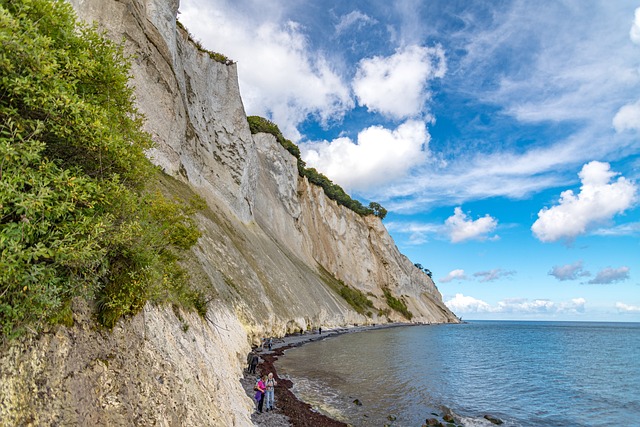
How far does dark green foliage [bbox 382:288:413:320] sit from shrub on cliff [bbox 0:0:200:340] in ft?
311

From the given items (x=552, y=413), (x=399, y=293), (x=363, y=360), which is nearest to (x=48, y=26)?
(x=552, y=413)

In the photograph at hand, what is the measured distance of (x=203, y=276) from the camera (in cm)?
2095

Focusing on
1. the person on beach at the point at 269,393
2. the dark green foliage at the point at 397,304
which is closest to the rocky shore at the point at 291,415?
the person on beach at the point at 269,393

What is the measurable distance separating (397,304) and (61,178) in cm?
10004

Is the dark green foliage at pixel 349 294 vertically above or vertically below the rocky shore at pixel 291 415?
above

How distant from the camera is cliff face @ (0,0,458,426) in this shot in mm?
5969

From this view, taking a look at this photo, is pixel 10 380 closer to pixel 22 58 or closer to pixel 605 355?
pixel 22 58

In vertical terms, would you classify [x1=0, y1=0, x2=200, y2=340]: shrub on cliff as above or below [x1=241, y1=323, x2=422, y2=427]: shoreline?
above

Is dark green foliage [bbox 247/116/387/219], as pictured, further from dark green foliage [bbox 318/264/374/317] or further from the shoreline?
the shoreline

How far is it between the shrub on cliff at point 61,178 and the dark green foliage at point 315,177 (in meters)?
66.6

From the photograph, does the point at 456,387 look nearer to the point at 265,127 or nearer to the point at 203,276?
the point at 203,276

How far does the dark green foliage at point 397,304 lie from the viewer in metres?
96.6

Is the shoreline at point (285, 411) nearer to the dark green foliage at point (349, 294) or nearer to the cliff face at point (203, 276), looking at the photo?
the cliff face at point (203, 276)

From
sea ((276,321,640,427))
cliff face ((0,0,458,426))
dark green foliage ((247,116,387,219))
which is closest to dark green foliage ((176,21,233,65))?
cliff face ((0,0,458,426))
